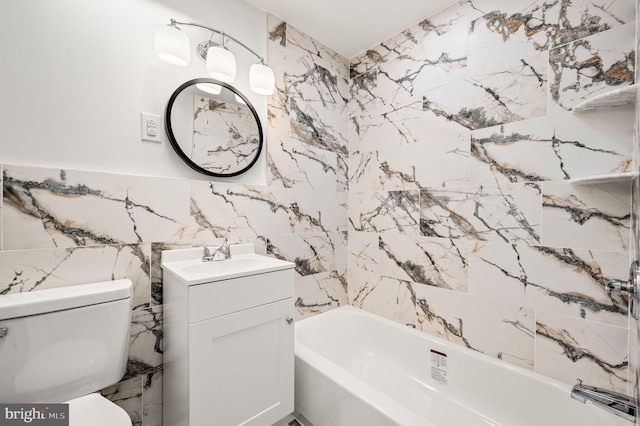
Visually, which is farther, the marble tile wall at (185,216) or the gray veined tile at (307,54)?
the gray veined tile at (307,54)

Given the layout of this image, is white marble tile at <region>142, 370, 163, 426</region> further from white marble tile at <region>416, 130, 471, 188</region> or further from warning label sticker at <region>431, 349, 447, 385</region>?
white marble tile at <region>416, 130, 471, 188</region>

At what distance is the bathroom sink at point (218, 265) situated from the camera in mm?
1134

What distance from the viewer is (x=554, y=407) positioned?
1210 mm

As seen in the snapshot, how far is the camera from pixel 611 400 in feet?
2.28

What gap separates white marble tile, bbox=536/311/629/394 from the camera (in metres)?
1.12

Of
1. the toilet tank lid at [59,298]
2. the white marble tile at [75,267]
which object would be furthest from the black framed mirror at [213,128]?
the toilet tank lid at [59,298]

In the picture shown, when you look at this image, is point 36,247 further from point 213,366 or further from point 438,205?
point 438,205

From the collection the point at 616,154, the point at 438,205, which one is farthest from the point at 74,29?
the point at 616,154

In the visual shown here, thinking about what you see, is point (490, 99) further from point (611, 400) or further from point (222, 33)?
point (222, 33)

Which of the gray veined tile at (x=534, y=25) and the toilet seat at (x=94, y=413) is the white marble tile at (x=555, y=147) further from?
the toilet seat at (x=94, y=413)

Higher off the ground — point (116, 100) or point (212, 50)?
point (212, 50)

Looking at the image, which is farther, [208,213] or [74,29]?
[208,213]

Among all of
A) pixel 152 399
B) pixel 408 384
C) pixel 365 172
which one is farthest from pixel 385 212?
pixel 152 399

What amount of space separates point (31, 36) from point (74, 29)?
0.15 m
